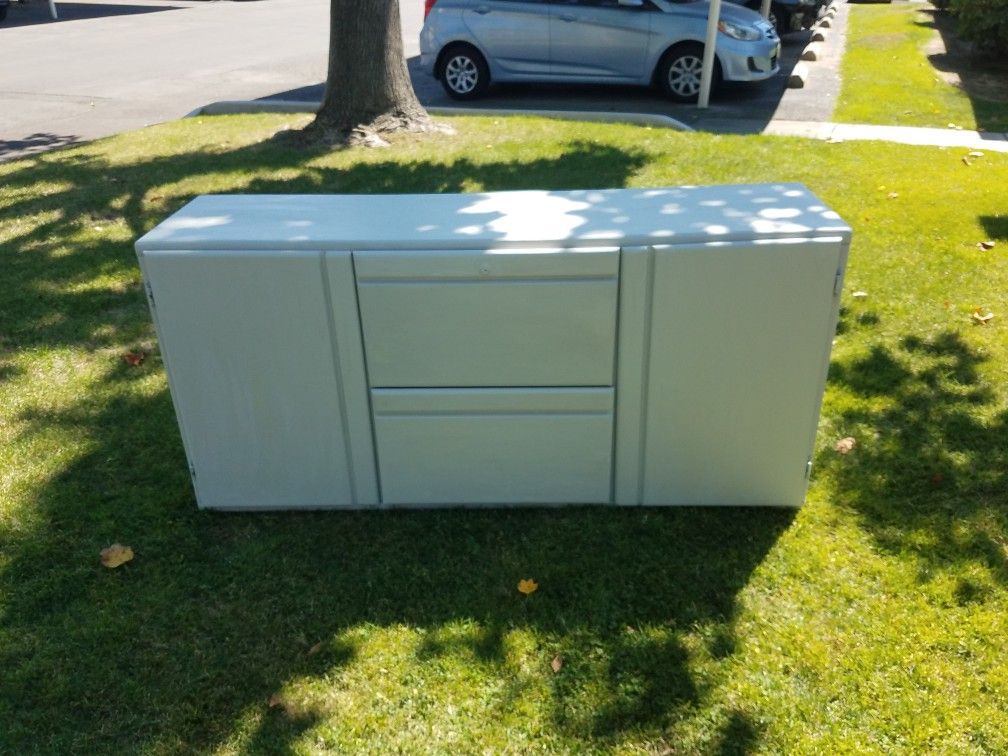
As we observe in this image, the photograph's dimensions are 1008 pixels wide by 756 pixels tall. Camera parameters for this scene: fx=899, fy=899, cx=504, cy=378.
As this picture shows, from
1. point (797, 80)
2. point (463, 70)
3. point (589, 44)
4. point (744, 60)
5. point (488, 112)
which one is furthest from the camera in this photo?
point (797, 80)

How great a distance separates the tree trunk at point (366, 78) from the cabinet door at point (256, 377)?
244 inches

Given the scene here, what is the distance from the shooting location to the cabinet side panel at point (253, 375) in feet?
10.6

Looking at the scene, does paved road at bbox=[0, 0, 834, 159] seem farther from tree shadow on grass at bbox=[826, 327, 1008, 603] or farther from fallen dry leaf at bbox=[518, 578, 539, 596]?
fallen dry leaf at bbox=[518, 578, 539, 596]

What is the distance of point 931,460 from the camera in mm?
3980

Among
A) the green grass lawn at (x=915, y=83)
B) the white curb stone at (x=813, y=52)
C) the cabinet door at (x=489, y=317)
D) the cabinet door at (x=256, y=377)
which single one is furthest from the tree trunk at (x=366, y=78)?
the white curb stone at (x=813, y=52)

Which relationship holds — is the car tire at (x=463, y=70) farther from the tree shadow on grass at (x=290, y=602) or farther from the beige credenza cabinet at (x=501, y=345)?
the beige credenza cabinet at (x=501, y=345)

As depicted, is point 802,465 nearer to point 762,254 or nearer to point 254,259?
point 762,254

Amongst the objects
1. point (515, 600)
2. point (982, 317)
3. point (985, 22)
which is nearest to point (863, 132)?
point (982, 317)

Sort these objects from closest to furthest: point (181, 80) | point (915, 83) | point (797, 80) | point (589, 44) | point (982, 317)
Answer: point (982, 317) < point (589, 44) < point (797, 80) < point (915, 83) < point (181, 80)

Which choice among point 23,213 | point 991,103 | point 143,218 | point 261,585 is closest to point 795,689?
point 261,585

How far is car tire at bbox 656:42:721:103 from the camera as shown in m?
11.8

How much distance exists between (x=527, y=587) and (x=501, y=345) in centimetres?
89

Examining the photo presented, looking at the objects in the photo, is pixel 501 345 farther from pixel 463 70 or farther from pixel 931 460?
pixel 463 70

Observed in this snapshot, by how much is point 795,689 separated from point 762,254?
145 centimetres
